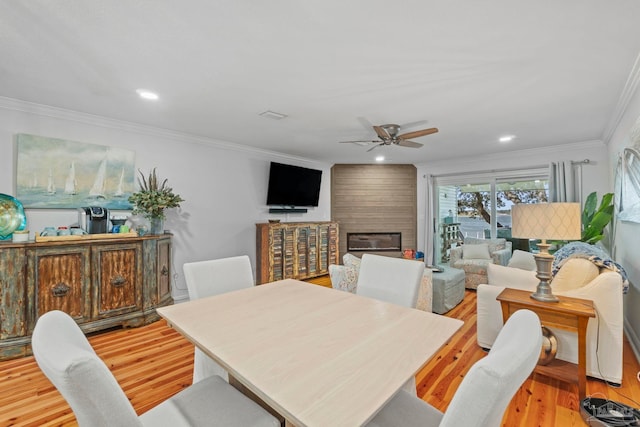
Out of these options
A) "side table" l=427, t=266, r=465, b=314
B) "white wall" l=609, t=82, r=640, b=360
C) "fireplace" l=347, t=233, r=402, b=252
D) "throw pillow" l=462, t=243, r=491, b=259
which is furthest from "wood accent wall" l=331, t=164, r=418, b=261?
"white wall" l=609, t=82, r=640, b=360

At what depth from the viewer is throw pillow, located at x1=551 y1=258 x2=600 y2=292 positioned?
234cm

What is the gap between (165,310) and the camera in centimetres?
162

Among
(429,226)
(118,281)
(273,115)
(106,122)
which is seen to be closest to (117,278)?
(118,281)

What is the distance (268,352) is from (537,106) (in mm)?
3568

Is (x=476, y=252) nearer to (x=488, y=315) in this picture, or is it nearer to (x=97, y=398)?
(x=488, y=315)

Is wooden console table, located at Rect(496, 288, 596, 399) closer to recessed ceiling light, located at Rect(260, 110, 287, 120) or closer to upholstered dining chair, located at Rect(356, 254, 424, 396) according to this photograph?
upholstered dining chair, located at Rect(356, 254, 424, 396)

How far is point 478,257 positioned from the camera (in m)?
5.13

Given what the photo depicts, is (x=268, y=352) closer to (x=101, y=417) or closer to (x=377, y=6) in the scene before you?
(x=101, y=417)

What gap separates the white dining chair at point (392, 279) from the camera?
1919 millimetres

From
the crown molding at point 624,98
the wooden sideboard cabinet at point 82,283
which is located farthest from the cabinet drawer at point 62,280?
the crown molding at point 624,98

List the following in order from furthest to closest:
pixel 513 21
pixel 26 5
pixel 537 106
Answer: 1. pixel 537 106
2. pixel 513 21
3. pixel 26 5

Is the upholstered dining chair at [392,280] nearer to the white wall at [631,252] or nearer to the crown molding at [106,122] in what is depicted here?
the white wall at [631,252]

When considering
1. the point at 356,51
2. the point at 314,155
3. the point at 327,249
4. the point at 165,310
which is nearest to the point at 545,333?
the point at 356,51

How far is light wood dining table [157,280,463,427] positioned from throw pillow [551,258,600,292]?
1684mm
